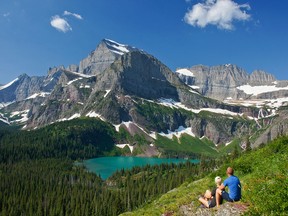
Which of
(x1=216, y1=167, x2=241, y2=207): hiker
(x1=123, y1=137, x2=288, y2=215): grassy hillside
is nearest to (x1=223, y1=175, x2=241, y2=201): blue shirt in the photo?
(x1=216, y1=167, x2=241, y2=207): hiker

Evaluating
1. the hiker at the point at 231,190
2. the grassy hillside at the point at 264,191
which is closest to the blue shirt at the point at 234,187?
the hiker at the point at 231,190

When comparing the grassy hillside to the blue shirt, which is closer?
the grassy hillside

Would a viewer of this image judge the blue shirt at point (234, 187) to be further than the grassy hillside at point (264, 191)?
Yes

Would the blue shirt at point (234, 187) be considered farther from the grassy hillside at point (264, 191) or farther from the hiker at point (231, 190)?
the grassy hillside at point (264, 191)

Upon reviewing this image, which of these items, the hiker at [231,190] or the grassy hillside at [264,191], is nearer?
the grassy hillside at [264,191]

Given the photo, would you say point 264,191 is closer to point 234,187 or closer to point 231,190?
point 234,187

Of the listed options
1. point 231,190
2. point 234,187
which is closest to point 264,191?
point 234,187

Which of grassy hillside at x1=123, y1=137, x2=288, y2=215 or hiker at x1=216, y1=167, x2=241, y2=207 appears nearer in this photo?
grassy hillside at x1=123, y1=137, x2=288, y2=215

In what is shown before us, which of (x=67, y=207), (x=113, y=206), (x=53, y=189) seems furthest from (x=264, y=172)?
(x=53, y=189)

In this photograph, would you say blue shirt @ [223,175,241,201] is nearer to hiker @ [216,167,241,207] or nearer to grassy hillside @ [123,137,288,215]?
hiker @ [216,167,241,207]

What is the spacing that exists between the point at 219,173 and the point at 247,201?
633 inches

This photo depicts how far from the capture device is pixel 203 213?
23.8m

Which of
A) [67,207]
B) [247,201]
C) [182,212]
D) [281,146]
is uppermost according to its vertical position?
[281,146]

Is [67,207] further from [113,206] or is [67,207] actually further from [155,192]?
[155,192]
